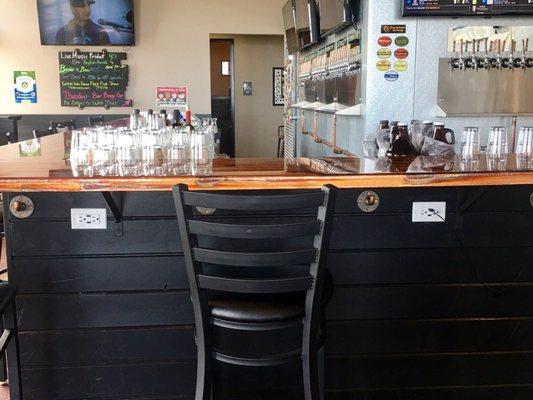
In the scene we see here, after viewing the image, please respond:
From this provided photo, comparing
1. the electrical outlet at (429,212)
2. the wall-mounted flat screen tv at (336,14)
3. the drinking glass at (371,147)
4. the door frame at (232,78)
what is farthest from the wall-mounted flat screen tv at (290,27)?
the electrical outlet at (429,212)

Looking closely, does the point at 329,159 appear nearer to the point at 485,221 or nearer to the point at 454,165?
the point at 454,165

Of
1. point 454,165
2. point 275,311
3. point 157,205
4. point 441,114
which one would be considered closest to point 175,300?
point 157,205

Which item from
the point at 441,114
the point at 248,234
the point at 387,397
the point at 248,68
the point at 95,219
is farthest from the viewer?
the point at 248,68

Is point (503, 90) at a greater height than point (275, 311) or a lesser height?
greater

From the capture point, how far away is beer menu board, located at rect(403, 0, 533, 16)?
3.82 metres

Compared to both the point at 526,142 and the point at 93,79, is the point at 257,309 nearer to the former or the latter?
the point at 526,142

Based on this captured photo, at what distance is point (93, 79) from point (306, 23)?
323 centimetres

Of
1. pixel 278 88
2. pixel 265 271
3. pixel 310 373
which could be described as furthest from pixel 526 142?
pixel 278 88

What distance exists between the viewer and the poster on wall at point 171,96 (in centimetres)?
775

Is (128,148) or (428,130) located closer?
Answer: (128,148)

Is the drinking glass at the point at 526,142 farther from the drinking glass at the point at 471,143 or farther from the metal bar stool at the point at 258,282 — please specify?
the metal bar stool at the point at 258,282

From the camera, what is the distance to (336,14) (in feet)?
15.1

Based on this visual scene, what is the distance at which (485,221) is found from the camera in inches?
84.9

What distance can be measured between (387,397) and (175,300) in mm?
929
